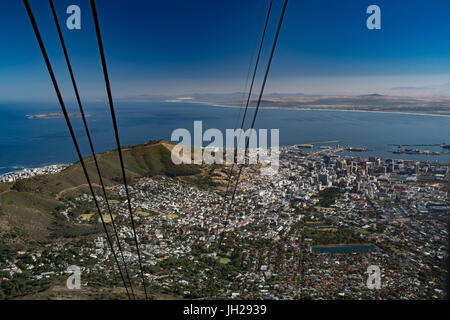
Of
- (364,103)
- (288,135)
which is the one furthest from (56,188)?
(364,103)

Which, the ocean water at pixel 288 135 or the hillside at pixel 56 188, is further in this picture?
the ocean water at pixel 288 135

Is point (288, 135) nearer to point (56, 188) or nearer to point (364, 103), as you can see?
point (364, 103)

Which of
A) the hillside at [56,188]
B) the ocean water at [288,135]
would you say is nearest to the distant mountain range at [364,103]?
the ocean water at [288,135]

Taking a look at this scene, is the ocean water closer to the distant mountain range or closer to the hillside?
the distant mountain range

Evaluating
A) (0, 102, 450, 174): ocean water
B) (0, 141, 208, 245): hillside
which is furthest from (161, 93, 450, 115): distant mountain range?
(0, 141, 208, 245): hillside

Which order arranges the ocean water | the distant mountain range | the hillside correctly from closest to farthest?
1. the hillside
2. the ocean water
3. the distant mountain range

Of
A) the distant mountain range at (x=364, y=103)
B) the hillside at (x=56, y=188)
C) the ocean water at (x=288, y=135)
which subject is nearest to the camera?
the hillside at (x=56, y=188)

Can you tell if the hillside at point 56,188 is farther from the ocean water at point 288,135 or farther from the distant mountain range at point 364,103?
the distant mountain range at point 364,103

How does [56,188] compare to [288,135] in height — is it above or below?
below
